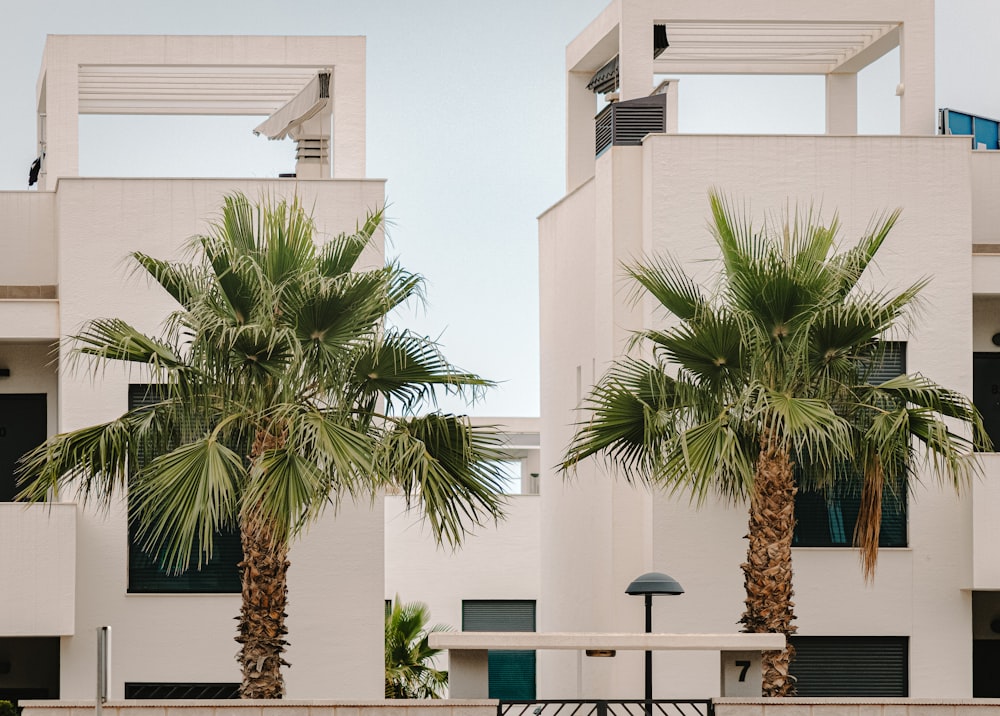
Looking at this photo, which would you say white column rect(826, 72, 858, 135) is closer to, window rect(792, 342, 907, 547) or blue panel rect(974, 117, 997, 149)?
blue panel rect(974, 117, 997, 149)

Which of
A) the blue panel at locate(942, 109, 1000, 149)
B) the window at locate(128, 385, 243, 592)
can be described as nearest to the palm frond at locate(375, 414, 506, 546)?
the window at locate(128, 385, 243, 592)

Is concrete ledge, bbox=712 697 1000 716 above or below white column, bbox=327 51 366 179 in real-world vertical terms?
below

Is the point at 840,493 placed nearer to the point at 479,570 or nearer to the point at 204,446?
the point at 204,446

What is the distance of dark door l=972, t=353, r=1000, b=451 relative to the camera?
19.9m

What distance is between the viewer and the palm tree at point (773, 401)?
14.4m

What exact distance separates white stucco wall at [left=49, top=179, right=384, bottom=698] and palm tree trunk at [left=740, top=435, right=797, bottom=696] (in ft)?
16.2

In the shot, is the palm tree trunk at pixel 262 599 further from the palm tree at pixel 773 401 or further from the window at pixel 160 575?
the window at pixel 160 575

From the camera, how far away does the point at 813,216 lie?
59.9 ft

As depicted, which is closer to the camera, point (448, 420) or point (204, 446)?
point (204, 446)

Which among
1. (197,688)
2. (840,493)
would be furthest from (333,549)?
(840,493)

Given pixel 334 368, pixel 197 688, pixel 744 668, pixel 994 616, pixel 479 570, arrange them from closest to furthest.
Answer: pixel 744 668
pixel 334 368
pixel 197 688
pixel 994 616
pixel 479 570

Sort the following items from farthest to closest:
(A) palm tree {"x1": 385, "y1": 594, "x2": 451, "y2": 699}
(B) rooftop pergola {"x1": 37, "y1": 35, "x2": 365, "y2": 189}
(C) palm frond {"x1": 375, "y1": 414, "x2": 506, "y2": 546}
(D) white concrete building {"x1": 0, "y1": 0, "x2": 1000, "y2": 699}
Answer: (A) palm tree {"x1": 385, "y1": 594, "x2": 451, "y2": 699}
(B) rooftop pergola {"x1": 37, "y1": 35, "x2": 365, "y2": 189}
(D) white concrete building {"x1": 0, "y1": 0, "x2": 1000, "y2": 699}
(C) palm frond {"x1": 375, "y1": 414, "x2": 506, "y2": 546}

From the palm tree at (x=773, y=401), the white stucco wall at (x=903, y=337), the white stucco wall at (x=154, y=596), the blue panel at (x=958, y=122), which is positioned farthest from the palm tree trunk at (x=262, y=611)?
the blue panel at (x=958, y=122)

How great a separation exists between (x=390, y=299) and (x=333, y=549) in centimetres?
432
